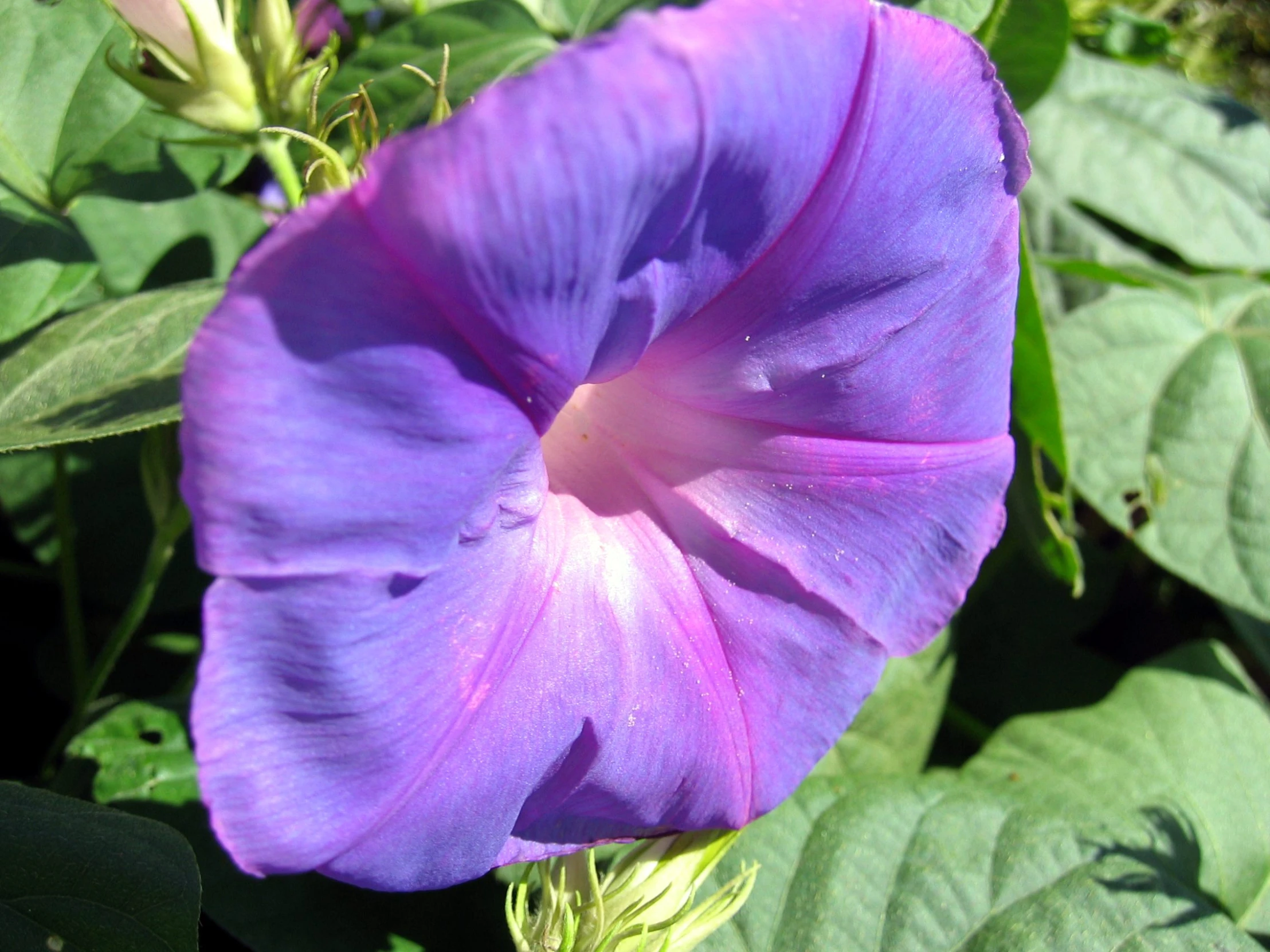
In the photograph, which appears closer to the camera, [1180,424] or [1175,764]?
[1175,764]

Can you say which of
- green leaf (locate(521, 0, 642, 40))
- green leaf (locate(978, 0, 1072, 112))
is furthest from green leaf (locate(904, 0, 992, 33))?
green leaf (locate(521, 0, 642, 40))

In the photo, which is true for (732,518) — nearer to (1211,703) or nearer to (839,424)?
(839,424)

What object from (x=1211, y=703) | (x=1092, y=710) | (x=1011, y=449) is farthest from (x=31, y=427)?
(x=1211, y=703)

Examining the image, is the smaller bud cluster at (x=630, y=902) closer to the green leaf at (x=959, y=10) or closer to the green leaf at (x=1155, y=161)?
the green leaf at (x=959, y=10)

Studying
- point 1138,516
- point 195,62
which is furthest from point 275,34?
point 1138,516

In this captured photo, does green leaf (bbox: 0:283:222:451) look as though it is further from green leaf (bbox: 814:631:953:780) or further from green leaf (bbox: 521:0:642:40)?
green leaf (bbox: 814:631:953:780)

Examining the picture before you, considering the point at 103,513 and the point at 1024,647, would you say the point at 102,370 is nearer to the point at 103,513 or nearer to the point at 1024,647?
the point at 103,513

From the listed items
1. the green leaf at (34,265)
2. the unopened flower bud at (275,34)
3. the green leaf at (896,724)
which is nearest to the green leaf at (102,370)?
the green leaf at (34,265)
